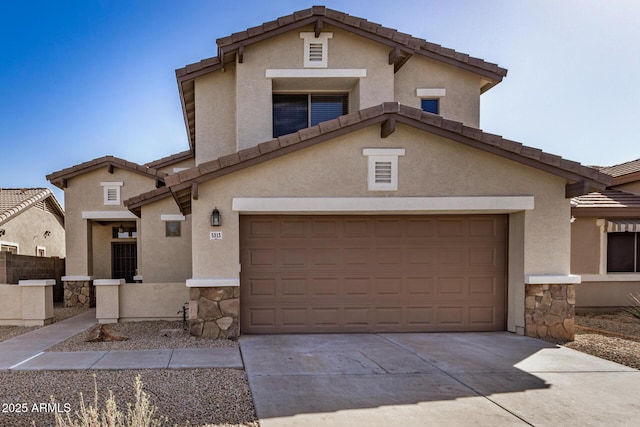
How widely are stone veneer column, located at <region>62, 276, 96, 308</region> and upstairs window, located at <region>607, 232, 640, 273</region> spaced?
56.7 ft

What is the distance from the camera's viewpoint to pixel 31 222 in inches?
753

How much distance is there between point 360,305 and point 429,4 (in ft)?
27.4

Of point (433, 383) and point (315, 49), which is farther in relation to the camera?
point (315, 49)

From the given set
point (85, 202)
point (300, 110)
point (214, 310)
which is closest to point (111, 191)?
point (85, 202)

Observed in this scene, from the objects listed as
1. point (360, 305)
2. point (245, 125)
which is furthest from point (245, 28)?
point (360, 305)

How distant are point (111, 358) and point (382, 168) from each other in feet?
20.7

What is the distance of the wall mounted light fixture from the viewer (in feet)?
27.6

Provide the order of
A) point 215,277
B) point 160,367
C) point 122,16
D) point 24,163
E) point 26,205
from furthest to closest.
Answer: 1. point 24,163
2. point 26,205
3. point 122,16
4. point 215,277
5. point 160,367

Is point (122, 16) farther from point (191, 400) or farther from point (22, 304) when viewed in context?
point (191, 400)

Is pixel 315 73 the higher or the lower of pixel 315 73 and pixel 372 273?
the higher

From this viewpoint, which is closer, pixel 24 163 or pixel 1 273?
pixel 1 273

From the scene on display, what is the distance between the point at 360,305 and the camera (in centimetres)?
921

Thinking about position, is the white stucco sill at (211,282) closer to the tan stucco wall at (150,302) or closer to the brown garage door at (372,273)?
the brown garage door at (372,273)

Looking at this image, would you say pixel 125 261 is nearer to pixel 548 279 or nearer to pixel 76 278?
pixel 76 278
